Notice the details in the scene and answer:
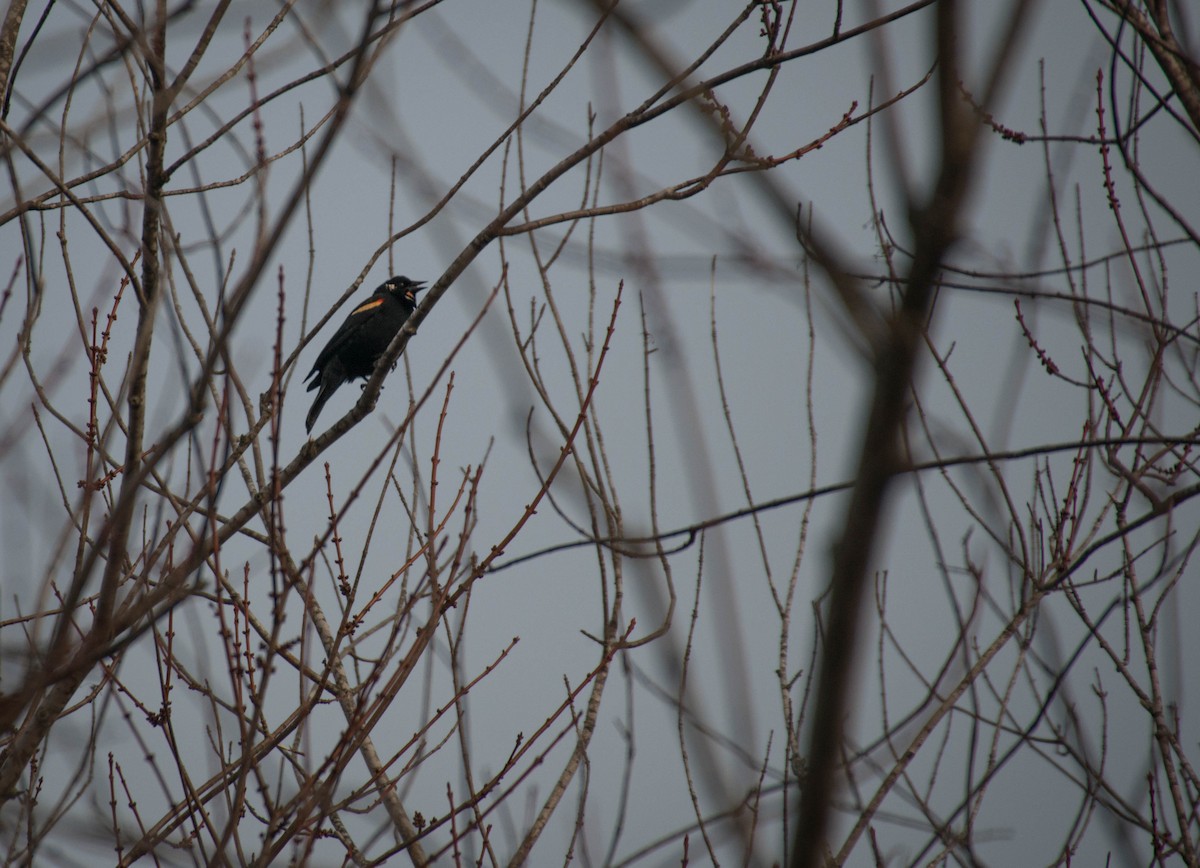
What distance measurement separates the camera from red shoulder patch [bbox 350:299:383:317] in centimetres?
780

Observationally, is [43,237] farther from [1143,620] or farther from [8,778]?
[1143,620]

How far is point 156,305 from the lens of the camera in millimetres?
2002

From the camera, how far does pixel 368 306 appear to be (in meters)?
7.95

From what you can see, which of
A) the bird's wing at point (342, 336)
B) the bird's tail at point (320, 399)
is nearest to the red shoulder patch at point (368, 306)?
the bird's wing at point (342, 336)

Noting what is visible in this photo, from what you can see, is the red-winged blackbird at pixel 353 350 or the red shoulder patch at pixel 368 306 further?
the red shoulder patch at pixel 368 306

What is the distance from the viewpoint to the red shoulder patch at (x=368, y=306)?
780cm

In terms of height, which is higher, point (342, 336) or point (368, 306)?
point (368, 306)

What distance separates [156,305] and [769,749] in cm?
204

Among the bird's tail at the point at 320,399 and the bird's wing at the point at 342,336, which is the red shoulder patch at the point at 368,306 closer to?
the bird's wing at the point at 342,336

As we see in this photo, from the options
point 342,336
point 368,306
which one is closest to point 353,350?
point 342,336

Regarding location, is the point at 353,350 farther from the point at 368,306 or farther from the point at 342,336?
the point at 368,306

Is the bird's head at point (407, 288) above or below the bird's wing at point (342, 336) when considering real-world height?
above

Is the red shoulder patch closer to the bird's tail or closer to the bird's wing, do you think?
the bird's wing

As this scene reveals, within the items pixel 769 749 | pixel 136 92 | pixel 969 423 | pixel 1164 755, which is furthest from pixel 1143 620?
pixel 136 92
